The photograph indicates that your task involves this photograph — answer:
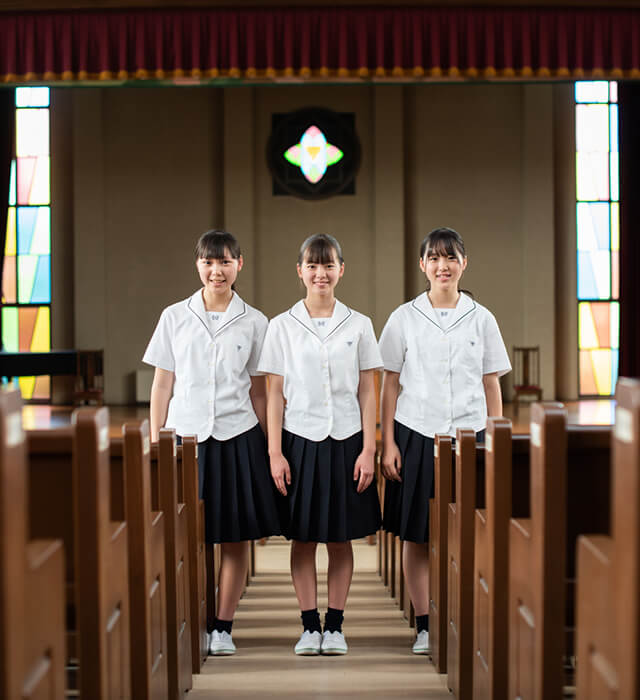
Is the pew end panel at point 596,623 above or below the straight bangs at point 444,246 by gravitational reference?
below

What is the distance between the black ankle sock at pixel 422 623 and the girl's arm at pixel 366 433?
43 centimetres

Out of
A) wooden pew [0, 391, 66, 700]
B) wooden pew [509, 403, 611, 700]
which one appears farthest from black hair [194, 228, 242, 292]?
wooden pew [0, 391, 66, 700]

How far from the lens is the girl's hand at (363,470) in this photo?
2.44 m

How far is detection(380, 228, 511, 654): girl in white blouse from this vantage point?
8.21ft

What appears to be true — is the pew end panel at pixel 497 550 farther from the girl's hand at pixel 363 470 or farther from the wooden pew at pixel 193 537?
the wooden pew at pixel 193 537

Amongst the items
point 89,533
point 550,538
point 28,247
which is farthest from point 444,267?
point 28,247

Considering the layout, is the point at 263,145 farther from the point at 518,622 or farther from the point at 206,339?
the point at 518,622

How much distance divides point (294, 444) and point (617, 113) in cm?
738

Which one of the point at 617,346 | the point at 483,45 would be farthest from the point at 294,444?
the point at 617,346

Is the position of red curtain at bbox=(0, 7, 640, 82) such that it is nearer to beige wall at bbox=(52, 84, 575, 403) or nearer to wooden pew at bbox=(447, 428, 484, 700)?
beige wall at bbox=(52, 84, 575, 403)

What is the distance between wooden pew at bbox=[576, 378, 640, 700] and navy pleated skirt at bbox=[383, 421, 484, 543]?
1300mm

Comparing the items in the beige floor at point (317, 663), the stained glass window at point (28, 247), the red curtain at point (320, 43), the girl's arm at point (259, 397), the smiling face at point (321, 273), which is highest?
the red curtain at point (320, 43)

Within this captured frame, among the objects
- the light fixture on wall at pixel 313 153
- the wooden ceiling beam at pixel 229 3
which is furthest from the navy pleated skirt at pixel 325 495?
the light fixture on wall at pixel 313 153

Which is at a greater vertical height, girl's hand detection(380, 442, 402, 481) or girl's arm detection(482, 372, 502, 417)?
girl's arm detection(482, 372, 502, 417)
